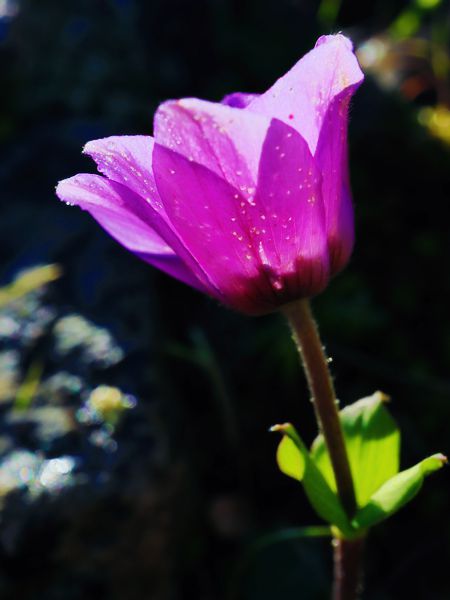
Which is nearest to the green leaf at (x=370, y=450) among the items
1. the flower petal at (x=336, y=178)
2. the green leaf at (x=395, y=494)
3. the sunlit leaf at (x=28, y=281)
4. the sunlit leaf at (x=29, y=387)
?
the green leaf at (x=395, y=494)

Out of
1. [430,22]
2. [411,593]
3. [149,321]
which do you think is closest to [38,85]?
[149,321]

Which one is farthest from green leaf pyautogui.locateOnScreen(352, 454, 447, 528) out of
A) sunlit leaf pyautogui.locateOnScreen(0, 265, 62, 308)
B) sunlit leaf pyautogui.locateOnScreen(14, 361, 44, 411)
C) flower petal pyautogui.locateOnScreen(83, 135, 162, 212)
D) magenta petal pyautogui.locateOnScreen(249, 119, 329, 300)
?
sunlit leaf pyautogui.locateOnScreen(0, 265, 62, 308)

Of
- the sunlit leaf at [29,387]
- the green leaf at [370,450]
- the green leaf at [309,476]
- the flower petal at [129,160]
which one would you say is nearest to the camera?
the flower petal at [129,160]

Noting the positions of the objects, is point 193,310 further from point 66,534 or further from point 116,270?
point 66,534

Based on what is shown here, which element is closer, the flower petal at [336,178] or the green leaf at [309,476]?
the flower petal at [336,178]

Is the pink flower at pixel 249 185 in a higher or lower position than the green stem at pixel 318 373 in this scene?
higher

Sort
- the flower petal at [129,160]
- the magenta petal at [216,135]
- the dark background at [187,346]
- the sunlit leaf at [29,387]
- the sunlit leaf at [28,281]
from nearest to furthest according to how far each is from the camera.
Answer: the magenta petal at [216,135] → the flower petal at [129,160] → the dark background at [187,346] → the sunlit leaf at [29,387] → the sunlit leaf at [28,281]

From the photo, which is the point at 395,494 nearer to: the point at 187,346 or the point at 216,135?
the point at 216,135

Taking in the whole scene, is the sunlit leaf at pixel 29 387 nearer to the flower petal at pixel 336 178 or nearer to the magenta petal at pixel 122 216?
the magenta petal at pixel 122 216
